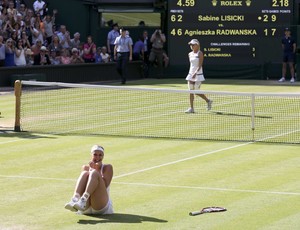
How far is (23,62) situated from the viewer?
32688 millimetres

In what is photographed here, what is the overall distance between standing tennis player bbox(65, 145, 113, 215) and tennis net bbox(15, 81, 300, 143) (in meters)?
8.00

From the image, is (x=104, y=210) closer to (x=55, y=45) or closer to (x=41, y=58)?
(x=41, y=58)

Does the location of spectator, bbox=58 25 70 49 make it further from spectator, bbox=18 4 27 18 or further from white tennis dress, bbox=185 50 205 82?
white tennis dress, bbox=185 50 205 82

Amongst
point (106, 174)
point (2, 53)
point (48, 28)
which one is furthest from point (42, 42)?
point (106, 174)

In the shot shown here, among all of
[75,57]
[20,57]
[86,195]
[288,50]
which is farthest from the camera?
[288,50]

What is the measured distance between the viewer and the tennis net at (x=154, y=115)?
2094 centimetres

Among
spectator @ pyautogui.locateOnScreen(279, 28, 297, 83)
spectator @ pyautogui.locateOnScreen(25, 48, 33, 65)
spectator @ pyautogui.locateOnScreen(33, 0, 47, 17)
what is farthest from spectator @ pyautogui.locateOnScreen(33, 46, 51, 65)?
spectator @ pyautogui.locateOnScreen(279, 28, 297, 83)

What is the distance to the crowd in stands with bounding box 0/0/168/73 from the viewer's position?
32781mm

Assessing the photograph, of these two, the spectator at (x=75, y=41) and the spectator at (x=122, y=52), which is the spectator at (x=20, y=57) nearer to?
the spectator at (x=122, y=52)

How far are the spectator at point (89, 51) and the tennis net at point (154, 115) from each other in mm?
5855

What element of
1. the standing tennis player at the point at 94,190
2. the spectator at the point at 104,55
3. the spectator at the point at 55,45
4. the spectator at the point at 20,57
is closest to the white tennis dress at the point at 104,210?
the standing tennis player at the point at 94,190

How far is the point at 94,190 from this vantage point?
476 inches

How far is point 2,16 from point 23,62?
2.24 metres

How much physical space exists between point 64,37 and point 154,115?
12.2 m
